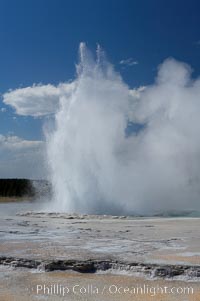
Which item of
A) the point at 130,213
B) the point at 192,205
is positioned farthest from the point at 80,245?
the point at 192,205

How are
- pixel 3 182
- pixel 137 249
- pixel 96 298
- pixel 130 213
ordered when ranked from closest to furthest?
pixel 96 298 < pixel 137 249 < pixel 130 213 < pixel 3 182

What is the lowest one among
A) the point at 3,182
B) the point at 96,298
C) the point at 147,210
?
the point at 96,298

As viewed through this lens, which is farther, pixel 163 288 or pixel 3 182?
pixel 3 182

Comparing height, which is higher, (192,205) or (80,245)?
(192,205)

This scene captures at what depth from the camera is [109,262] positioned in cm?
596

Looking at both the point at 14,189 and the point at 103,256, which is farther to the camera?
the point at 14,189

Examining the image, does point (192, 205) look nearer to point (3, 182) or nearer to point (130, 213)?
point (130, 213)

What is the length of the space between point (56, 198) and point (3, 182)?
35.1 meters

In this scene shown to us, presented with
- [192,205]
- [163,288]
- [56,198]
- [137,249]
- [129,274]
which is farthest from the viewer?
[192,205]

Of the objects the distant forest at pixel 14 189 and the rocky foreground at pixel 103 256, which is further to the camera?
the distant forest at pixel 14 189

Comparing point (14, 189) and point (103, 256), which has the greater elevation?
point (14, 189)

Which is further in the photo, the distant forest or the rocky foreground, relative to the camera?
the distant forest

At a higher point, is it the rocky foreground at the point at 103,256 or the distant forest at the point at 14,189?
the distant forest at the point at 14,189

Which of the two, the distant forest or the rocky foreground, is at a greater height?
the distant forest
